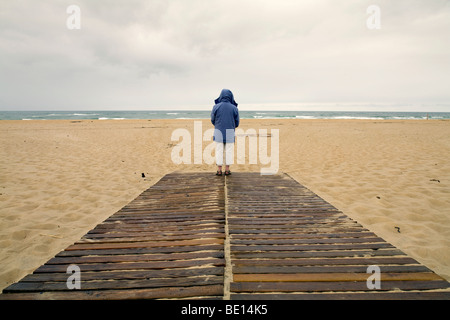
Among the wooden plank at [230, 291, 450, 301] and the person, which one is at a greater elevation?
the person

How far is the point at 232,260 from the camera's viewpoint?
217 centimetres

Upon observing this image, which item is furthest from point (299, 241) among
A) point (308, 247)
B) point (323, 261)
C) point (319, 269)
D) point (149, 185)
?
point (149, 185)

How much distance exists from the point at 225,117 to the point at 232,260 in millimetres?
3369

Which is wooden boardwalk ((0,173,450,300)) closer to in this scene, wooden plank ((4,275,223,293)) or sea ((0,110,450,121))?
wooden plank ((4,275,223,293))

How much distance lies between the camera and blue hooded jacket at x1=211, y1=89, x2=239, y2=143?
16.5 ft

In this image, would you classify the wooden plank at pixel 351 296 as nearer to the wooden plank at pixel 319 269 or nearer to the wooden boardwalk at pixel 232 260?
the wooden boardwalk at pixel 232 260

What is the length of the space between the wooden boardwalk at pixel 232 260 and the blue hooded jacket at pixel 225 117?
75.3 inches

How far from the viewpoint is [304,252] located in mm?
2299

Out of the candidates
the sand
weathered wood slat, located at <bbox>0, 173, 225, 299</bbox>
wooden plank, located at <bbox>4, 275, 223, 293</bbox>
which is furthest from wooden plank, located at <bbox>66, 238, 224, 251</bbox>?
the sand

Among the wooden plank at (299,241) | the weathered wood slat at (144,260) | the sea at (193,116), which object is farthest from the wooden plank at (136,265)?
the sea at (193,116)

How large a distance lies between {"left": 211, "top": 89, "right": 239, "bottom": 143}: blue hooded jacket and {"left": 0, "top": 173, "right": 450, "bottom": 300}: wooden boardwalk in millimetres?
1912

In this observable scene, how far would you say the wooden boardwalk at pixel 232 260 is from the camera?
5.87 feet

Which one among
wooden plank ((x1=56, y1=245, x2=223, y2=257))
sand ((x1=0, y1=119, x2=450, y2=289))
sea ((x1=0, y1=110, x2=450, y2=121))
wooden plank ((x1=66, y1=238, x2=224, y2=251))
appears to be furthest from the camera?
sea ((x1=0, y1=110, x2=450, y2=121))

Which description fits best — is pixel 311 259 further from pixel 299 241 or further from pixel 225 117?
pixel 225 117
